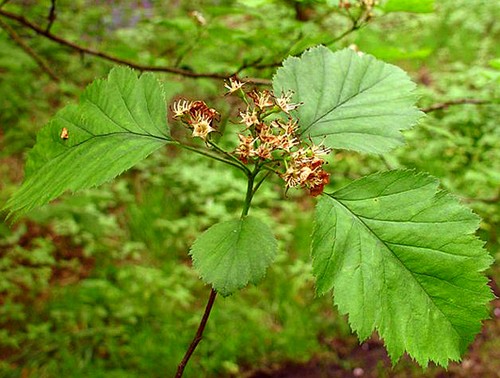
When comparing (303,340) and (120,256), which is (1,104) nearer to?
(120,256)

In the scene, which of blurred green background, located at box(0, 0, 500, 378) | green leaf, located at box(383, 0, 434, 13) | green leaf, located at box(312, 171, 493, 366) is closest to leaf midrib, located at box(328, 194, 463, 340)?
green leaf, located at box(312, 171, 493, 366)

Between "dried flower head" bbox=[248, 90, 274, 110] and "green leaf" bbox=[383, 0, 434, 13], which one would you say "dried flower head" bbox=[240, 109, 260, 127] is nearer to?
"dried flower head" bbox=[248, 90, 274, 110]

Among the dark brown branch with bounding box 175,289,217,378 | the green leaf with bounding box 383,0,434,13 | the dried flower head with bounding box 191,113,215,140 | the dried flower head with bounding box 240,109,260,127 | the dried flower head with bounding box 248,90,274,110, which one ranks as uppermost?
the dried flower head with bounding box 248,90,274,110

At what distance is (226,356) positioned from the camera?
3.14 m

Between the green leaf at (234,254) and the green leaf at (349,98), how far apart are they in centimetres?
19

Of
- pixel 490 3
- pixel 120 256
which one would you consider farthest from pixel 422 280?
pixel 490 3

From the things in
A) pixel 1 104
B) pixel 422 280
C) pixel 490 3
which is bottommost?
pixel 490 3

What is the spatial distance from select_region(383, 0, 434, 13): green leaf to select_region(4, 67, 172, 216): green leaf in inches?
30.4

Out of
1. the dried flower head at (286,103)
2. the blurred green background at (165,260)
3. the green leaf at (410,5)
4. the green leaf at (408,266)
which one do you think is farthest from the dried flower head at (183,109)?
the blurred green background at (165,260)

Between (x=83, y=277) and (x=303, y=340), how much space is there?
1.74m

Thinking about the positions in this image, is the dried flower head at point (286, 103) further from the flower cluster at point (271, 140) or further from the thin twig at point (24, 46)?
the thin twig at point (24, 46)

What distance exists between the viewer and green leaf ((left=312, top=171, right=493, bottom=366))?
2.25ft

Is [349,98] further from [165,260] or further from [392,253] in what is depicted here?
[165,260]

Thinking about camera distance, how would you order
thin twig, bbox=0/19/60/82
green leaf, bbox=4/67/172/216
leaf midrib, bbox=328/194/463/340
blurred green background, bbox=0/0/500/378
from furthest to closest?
blurred green background, bbox=0/0/500/378
thin twig, bbox=0/19/60/82
green leaf, bbox=4/67/172/216
leaf midrib, bbox=328/194/463/340
